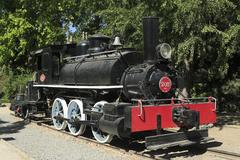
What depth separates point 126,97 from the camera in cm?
1167

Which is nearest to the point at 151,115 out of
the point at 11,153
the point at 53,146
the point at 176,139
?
the point at 176,139

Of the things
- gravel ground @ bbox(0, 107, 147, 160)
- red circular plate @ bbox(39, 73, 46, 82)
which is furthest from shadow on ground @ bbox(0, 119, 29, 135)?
red circular plate @ bbox(39, 73, 46, 82)

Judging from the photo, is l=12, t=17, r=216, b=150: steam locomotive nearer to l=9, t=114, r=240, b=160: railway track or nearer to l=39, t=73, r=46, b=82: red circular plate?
l=9, t=114, r=240, b=160: railway track

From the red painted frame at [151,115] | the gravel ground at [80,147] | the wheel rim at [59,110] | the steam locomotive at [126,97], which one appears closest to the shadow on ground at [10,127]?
the gravel ground at [80,147]

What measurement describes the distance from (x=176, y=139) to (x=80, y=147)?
259cm

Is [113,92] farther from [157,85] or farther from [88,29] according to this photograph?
[88,29]

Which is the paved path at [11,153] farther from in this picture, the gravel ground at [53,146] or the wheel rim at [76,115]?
the wheel rim at [76,115]

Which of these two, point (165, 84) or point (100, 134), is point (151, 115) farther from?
point (100, 134)

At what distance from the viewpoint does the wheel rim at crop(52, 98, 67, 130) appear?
14.8 m

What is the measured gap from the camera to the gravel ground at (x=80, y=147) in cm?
1024

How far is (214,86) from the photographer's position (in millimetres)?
22000

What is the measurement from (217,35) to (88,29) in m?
9.85

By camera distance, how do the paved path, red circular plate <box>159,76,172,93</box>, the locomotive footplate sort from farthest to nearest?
red circular plate <box>159,76,172,93</box> → the locomotive footplate → the paved path

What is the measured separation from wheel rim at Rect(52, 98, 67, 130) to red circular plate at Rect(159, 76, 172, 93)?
A: 4572 mm
